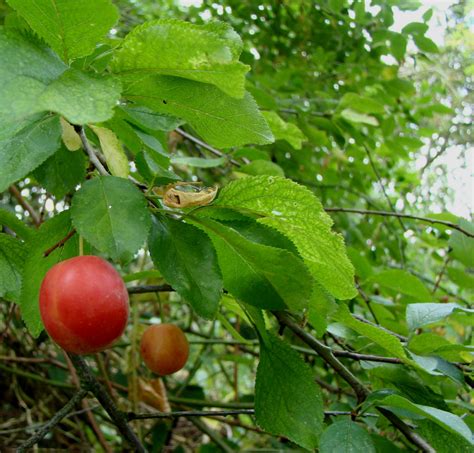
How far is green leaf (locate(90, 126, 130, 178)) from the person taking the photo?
686mm

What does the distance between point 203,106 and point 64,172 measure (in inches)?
11.4

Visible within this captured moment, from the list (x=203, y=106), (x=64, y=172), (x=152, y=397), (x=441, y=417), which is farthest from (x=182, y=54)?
(x=152, y=397)

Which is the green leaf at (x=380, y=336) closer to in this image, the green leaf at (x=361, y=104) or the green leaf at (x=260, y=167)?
the green leaf at (x=260, y=167)

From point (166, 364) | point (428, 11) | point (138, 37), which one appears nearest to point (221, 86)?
point (138, 37)

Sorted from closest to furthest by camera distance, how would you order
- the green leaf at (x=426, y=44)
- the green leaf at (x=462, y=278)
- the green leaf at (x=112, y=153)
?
the green leaf at (x=112, y=153)
the green leaf at (x=462, y=278)
the green leaf at (x=426, y=44)

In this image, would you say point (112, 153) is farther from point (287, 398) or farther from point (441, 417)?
point (441, 417)

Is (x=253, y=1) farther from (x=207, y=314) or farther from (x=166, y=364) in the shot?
(x=207, y=314)

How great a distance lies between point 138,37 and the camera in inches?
21.8

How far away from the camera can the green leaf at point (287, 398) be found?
2.45ft

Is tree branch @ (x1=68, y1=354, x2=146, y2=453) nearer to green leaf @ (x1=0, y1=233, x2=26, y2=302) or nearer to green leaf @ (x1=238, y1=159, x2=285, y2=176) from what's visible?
green leaf @ (x1=0, y1=233, x2=26, y2=302)

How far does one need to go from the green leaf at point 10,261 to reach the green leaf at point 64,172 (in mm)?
87

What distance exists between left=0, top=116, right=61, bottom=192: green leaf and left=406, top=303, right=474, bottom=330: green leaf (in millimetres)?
595

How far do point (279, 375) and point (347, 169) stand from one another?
5.42 feet

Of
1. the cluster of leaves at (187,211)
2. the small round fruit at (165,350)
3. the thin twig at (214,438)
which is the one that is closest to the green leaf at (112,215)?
the cluster of leaves at (187,211)
